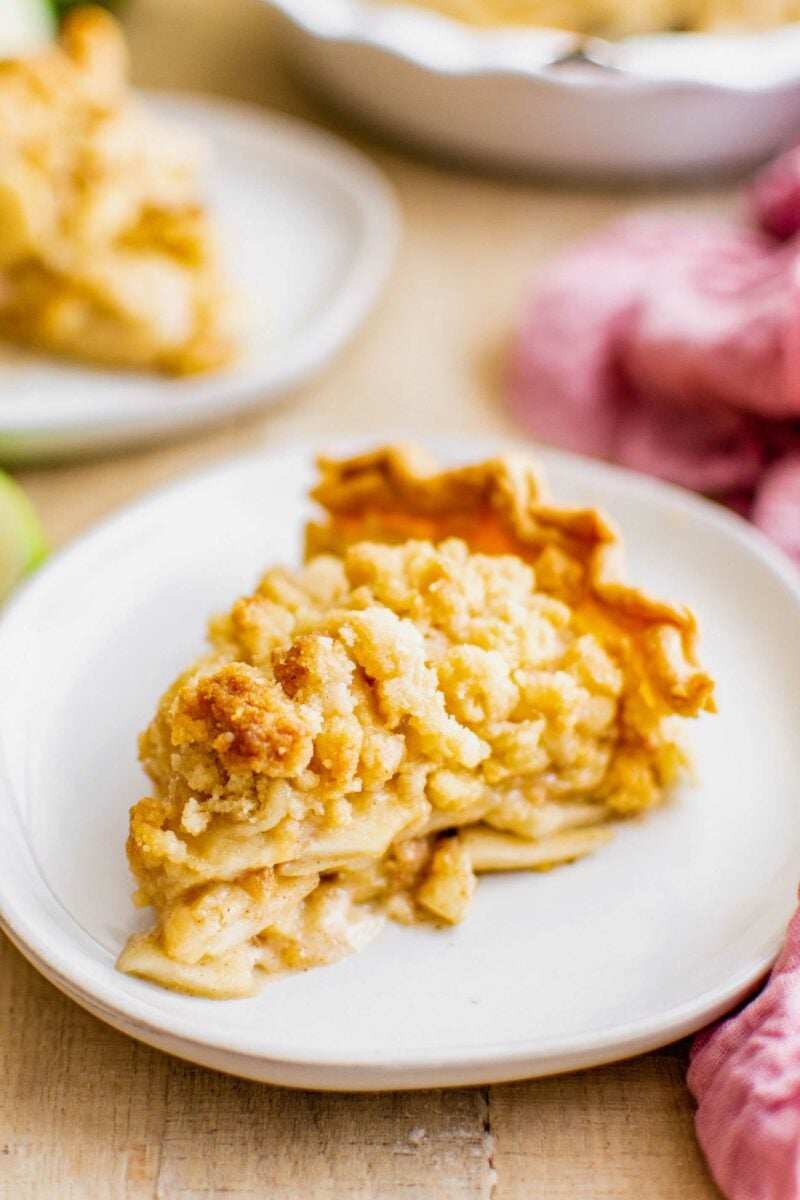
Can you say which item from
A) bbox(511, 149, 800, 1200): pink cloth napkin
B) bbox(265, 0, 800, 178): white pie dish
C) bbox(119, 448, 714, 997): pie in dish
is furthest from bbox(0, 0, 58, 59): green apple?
bbox(119, 448, 714, 997): pie in dish

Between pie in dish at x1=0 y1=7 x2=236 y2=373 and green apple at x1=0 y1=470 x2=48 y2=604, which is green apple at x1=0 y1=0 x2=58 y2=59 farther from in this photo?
green apple at x1=0 y1=470 x2=48 y2=604

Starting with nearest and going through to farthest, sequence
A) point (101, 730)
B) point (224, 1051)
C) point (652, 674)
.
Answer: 1. point (224, 1051)
2. point (652, 674)
3. point (101, 730)

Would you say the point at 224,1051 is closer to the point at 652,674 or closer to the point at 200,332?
the point at 652,674

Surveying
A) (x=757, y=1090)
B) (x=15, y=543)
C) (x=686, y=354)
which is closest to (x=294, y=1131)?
(x=757, y=1090)

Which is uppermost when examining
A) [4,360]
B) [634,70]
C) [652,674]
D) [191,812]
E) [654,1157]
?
[634,70]

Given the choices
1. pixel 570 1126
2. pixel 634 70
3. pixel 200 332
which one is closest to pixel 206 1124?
A: pixel 570 1126

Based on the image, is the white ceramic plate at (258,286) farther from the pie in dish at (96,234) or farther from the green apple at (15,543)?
the green apple at (15,543)
